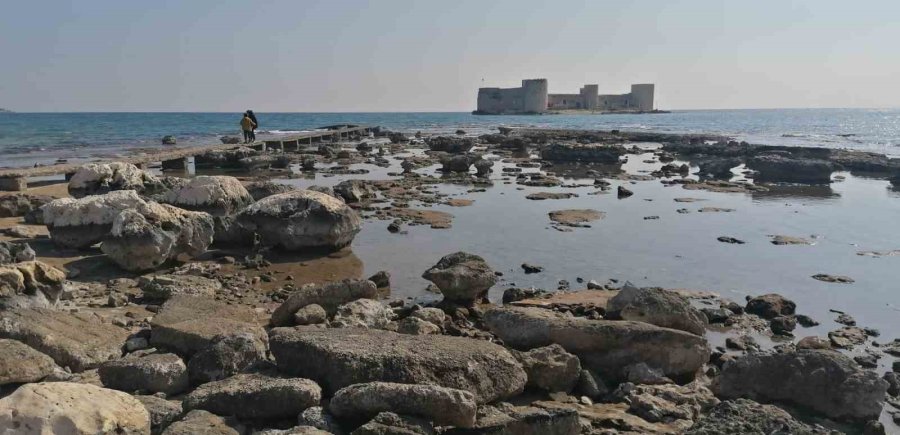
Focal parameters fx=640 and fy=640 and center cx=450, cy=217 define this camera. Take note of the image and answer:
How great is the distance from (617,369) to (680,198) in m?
15.2

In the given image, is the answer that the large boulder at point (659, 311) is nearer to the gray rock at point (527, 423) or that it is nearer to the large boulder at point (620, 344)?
the large boulder at point (620, 344)

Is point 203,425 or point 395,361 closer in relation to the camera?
point 203,425

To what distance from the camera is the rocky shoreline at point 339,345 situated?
4.37 m

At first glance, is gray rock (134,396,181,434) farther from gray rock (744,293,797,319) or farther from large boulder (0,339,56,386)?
gray rock (744,293,797,319)

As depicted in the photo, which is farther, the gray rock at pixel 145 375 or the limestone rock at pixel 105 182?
the limestone rock at pixel 105 182

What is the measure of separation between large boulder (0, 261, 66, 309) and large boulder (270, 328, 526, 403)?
325 cm

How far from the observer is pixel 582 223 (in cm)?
1527

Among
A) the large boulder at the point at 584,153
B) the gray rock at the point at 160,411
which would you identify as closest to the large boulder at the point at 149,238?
the gray rock at the point at 160,411

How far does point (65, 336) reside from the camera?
5785mm

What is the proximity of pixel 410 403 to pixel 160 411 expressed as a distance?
1742mm

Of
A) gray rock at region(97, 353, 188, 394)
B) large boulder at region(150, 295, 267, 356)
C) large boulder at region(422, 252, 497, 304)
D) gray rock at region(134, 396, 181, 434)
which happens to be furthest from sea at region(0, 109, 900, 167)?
gray rock at region(134, 396, 181, 434)

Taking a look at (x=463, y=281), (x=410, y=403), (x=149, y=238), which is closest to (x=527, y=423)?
(x=410, y=403)

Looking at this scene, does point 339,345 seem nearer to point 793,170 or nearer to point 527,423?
point 527,423

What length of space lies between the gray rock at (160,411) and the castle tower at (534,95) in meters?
135
